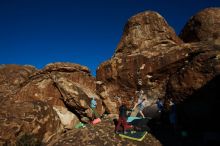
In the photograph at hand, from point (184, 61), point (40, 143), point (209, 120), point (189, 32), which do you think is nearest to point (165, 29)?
point (189, 32)

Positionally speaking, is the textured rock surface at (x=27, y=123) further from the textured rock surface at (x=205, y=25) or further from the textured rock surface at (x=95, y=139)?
the textured rock surface at (x=205, y=25)

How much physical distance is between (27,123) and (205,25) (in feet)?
61.8

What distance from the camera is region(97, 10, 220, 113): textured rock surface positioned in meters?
14.1

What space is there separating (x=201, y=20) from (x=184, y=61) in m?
7.90

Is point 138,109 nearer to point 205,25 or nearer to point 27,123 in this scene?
point 27,123

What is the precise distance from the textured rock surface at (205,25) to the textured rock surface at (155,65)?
2624 mm

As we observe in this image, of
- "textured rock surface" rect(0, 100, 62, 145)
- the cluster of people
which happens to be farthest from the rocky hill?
the cluster of people

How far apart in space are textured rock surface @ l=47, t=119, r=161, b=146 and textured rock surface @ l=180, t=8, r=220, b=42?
1380cm

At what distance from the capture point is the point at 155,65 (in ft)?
58.3

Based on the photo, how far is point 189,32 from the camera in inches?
925

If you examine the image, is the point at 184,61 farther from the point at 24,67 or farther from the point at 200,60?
the point at 24,67

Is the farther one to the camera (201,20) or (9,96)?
(201,20)

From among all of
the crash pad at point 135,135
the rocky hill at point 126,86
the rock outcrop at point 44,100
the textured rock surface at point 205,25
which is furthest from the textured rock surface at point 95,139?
the textured rock surface at point 205,25

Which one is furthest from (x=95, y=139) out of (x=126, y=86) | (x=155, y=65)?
(x=155, y=65)
